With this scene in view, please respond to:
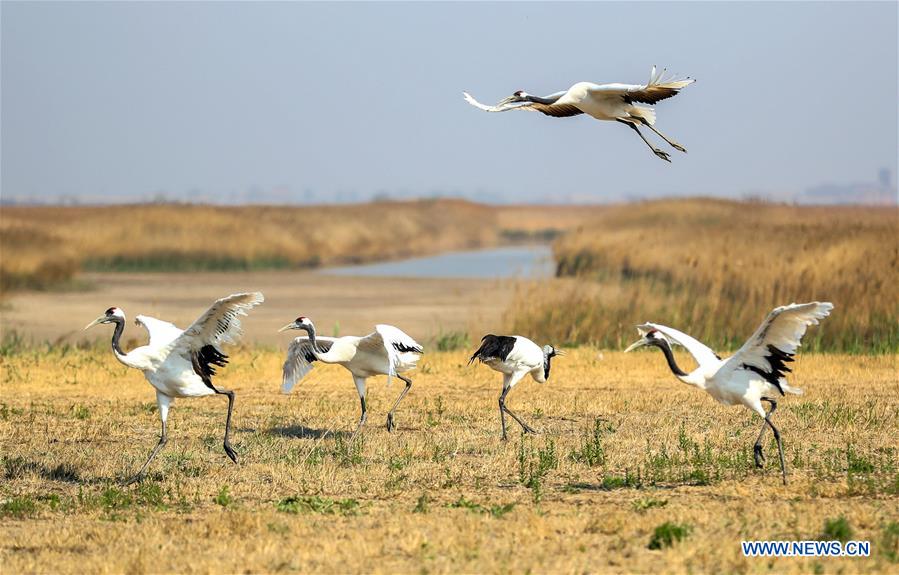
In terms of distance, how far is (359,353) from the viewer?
11.2m

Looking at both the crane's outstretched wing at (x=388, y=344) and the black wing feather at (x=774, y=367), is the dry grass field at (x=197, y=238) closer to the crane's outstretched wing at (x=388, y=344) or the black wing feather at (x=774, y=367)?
the crane's outstretched wing at (x=388, y=344)

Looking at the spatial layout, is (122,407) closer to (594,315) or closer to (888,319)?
(594,315)

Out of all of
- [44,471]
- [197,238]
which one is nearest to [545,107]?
[44,471]

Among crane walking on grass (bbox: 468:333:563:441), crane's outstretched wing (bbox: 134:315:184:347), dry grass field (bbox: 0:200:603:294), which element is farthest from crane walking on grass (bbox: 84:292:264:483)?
dry grass field (bbox: 0:200:603:294)

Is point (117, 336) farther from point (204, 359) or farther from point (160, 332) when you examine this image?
point (204, 359)

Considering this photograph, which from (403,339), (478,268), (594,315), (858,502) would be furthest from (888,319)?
(478,268)

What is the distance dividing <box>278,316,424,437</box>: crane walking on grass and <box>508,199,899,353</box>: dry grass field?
21.6ft

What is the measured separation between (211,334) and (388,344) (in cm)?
177

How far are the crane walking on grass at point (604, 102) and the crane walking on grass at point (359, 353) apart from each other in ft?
7.05

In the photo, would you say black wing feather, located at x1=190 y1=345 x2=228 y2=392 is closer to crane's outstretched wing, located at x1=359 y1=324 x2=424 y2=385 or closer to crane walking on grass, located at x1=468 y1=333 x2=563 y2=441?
crane's outstretched wing, located at x1=359 y1=324 x2=424 y2=385

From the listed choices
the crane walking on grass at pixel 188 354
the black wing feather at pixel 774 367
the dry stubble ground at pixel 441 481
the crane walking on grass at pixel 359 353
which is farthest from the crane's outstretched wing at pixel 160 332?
the black wing feather at pixel 774 367

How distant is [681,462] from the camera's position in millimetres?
9094

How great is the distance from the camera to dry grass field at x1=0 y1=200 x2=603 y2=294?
27875mm

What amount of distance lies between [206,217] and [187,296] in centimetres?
893
